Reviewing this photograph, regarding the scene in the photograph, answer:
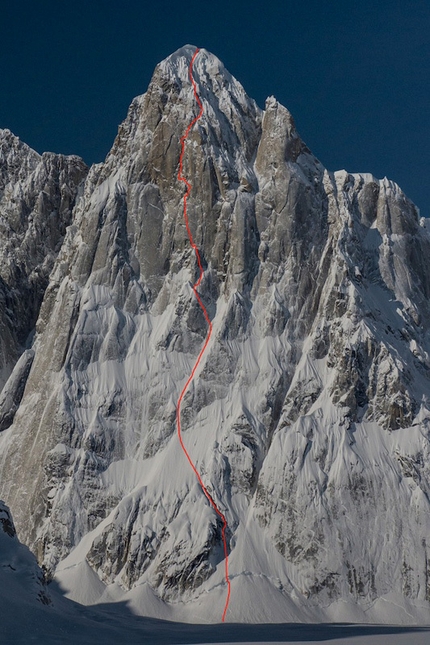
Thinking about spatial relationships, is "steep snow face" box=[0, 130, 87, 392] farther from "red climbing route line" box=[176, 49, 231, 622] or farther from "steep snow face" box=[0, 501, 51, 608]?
"steep snow face" box=[0, 501, 51, 608]

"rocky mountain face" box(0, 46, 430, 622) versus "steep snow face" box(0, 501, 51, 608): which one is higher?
"rocky mountain face" box(0, 46, 430, 622)

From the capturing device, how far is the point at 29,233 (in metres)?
184

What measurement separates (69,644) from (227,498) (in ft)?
227

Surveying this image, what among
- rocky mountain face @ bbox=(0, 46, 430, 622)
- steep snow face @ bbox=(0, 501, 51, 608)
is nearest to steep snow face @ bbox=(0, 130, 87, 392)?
rocky mountain face @ bbox=(0, 46, 430, 622)

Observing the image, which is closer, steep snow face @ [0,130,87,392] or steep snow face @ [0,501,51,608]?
steep snow face @ [0,501,51,608]

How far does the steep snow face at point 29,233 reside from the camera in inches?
6796

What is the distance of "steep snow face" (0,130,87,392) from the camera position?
566ft

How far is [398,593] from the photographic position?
135m

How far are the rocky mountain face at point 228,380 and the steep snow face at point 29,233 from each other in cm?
94

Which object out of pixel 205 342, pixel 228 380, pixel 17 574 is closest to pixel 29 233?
pixel 205 342

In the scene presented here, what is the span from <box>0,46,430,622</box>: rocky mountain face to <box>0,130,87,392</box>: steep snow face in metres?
0.94

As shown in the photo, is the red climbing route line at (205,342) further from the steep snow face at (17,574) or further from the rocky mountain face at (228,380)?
the steep snow face at (17,574)

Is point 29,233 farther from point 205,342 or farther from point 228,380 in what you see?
point 228,380

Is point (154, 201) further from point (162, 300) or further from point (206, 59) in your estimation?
point (206, 59)
